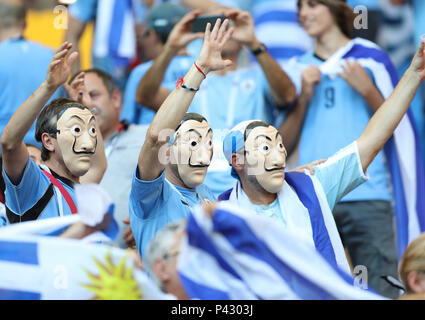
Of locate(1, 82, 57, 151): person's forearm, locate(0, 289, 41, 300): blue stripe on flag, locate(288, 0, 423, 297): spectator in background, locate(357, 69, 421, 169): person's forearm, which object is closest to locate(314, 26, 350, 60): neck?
locate(288, 0, 423, 297): spectator in background

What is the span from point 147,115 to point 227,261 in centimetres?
276

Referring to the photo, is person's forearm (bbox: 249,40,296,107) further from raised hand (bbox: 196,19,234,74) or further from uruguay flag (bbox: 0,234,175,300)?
uruguay flag (bbox: 0,234,175,300)

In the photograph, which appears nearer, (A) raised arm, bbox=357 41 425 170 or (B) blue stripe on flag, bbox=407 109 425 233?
(A) raised arm, bbox=357 41 425 170

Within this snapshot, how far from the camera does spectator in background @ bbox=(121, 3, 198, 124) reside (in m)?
5.34

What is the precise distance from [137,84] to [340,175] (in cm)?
207

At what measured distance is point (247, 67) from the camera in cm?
526

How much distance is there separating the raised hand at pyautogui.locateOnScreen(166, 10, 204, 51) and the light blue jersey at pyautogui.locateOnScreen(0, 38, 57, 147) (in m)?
0.92

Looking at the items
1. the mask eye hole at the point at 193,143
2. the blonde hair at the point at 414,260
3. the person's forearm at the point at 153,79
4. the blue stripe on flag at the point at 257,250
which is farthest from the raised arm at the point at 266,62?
the blue stripe on flag at the point at 257,250

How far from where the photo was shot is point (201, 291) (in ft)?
8.86

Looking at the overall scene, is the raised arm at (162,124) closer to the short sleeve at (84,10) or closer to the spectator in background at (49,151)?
the spectator in background at (49,151)

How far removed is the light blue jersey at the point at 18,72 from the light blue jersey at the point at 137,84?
0.60 meters

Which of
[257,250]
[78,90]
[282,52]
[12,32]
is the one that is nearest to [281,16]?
[282,52]
